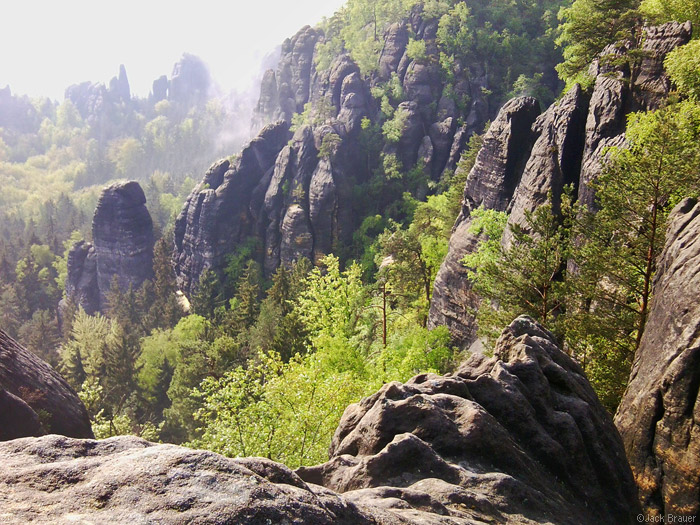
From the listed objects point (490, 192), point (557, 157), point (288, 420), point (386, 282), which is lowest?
point (288, 420)

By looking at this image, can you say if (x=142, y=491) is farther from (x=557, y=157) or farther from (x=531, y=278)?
(x=557, y=157)

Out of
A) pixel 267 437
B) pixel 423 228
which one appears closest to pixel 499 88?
pixel 423 228

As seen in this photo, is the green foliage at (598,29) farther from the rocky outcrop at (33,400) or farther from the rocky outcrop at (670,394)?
the rocky outcrop at (33,400)

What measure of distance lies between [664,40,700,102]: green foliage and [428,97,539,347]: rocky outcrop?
11872 millimetres

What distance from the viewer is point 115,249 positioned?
83188 millimetres

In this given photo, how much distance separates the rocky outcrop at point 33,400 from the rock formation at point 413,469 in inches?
518

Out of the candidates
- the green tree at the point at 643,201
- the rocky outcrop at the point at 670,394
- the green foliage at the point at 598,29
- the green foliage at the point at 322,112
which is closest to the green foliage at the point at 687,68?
the green tree at the point at 643,201

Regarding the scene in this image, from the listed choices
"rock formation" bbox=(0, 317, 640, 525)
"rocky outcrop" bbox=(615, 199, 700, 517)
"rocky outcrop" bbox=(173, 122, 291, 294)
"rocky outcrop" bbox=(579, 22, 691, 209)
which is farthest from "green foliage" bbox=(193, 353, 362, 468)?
"rocky outcrop" bbox=(173, 122, 291, 294)

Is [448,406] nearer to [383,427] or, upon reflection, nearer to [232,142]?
[383,427]

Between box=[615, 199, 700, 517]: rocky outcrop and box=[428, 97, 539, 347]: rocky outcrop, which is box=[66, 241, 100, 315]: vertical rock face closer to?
box=[428, 97, 539, 347]: rocky outcrop

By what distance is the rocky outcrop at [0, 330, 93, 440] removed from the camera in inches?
648

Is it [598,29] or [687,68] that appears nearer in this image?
[687,68]

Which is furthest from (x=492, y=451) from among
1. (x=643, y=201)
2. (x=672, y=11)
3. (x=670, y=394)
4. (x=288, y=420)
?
(x=672, y=11)

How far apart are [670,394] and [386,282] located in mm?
22826
